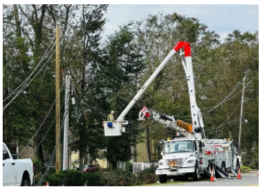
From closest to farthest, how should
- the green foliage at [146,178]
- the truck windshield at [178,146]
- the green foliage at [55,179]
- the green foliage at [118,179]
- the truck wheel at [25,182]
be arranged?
the truck wheel at [25,182], the truck windshield at [178,146], the green foliage at [55,179], the green foliage at [146,178], the green foliage at [118,179]

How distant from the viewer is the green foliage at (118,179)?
34.8m

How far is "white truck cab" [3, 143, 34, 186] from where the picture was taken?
676 inches

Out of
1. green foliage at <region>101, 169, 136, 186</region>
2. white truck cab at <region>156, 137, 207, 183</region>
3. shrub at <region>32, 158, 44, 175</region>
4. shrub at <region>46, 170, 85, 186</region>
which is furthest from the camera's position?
shrub at <region>32, 158, 44, 175</region>

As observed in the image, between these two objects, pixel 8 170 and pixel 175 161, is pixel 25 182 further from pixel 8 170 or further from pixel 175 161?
pixel 175 161

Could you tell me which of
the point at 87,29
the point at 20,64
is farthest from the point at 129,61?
the point at 20,64

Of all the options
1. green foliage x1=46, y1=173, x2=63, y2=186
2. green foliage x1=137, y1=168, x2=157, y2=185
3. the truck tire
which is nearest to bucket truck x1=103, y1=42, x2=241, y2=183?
green foliage x1=137, y1=168, x2=157, y2=185

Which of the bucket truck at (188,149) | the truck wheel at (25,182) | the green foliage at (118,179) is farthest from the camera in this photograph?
the green foliage at (118,179)

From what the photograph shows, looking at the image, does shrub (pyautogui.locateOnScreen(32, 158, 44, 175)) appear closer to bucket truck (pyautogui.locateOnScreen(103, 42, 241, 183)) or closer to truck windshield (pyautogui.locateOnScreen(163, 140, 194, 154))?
bucket truck (pyautogui.locateOnScreen(103, 42, 241, 183))

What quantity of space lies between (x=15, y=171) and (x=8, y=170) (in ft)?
1.62

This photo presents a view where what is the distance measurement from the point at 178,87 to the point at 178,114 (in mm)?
3469

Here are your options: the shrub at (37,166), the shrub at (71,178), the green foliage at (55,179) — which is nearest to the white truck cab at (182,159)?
the green foliage at (55,179)

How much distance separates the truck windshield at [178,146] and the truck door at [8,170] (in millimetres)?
13083

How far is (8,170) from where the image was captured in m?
17.2

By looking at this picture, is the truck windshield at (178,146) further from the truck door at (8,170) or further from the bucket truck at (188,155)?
the truck door at (8,170)
